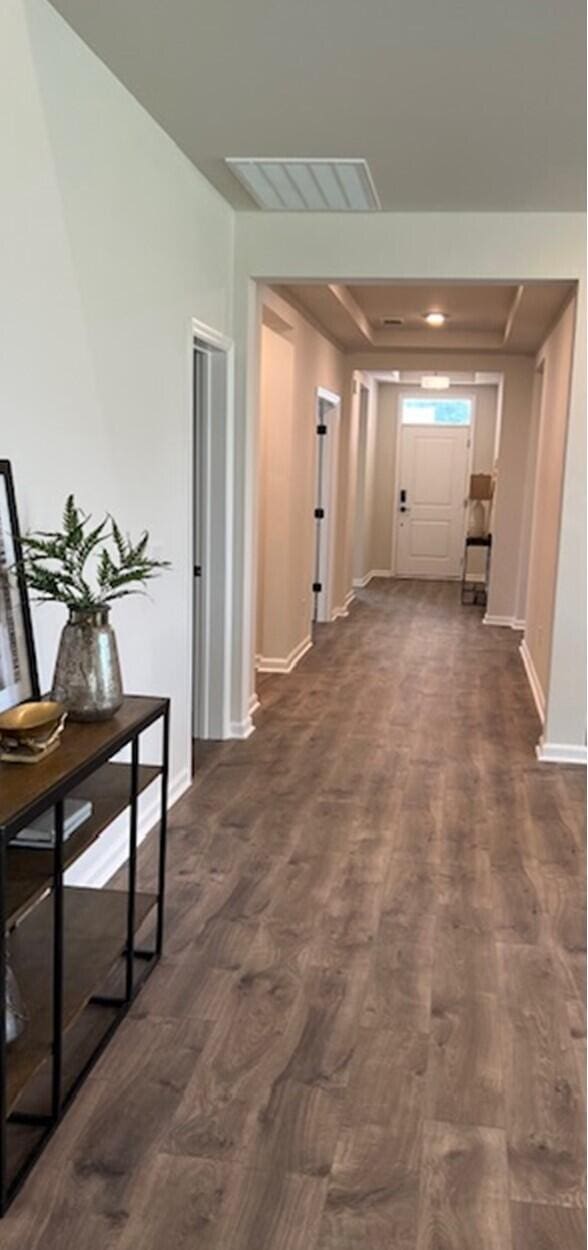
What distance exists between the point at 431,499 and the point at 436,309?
5024 mm

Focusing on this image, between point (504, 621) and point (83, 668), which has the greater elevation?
point (83, 668)

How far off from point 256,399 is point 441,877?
2607mm

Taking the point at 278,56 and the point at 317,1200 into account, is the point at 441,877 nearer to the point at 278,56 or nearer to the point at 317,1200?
the point at 317,1200

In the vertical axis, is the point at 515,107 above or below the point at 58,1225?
above

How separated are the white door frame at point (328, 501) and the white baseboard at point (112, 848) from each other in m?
4.53

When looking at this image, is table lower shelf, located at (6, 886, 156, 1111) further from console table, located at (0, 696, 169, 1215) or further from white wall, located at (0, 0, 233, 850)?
white wall, located at (0, 0, 233, 850)

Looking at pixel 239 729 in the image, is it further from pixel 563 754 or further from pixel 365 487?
pixel 365 487

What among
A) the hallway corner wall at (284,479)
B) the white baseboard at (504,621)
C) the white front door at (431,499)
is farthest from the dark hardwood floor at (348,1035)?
the white front door at (431,499)

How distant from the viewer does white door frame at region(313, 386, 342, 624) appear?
8.12m

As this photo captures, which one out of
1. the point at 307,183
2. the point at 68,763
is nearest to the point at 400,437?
the point at 307,183

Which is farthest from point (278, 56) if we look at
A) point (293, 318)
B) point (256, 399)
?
point (293, 318)

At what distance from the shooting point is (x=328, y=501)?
8227mm

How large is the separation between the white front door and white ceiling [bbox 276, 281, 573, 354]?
3266mm

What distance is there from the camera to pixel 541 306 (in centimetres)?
577
